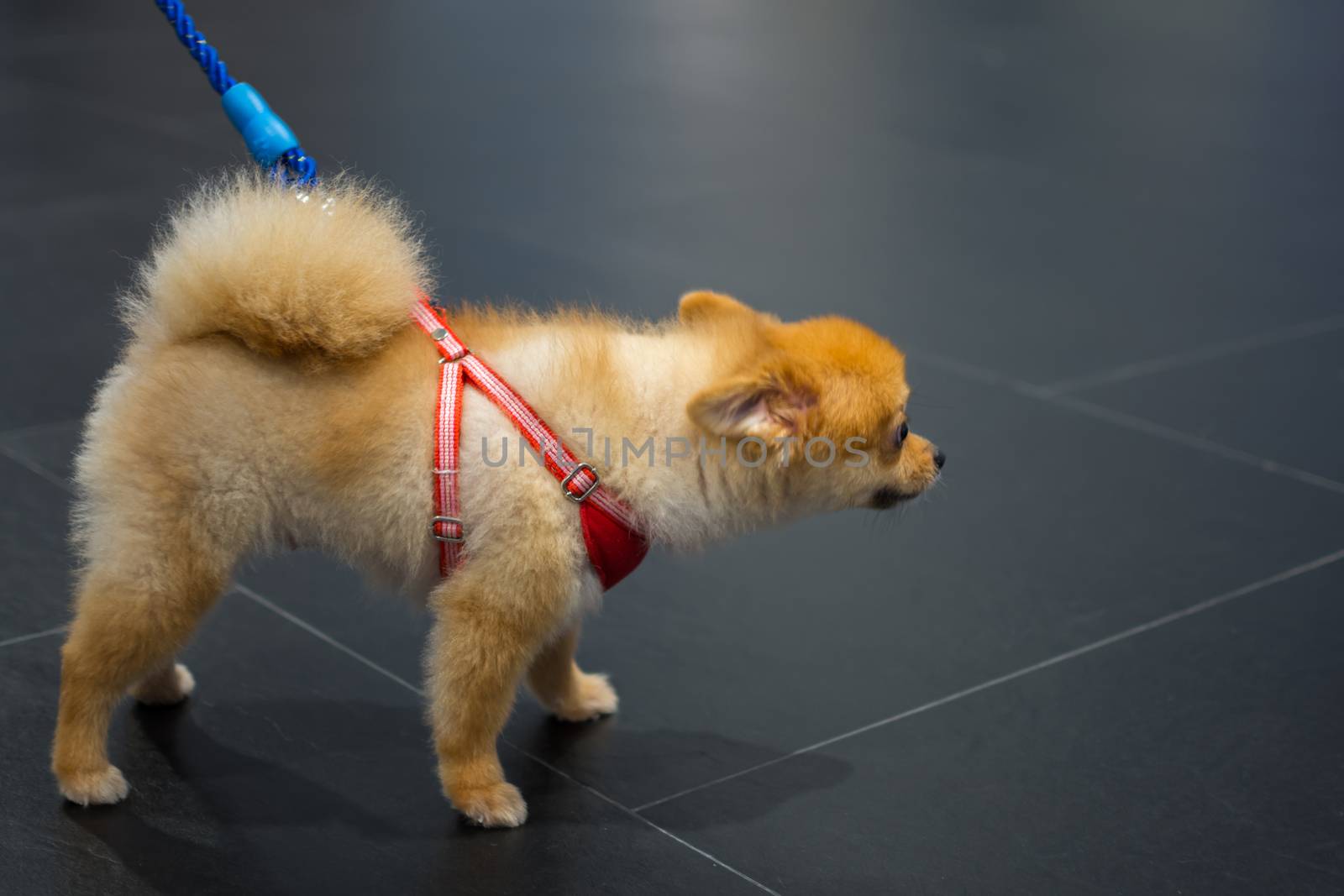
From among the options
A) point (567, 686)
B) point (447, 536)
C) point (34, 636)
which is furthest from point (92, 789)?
point (567, 686)

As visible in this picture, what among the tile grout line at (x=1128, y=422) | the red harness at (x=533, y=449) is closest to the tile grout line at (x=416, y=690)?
the red harness at (x=533, y=449)

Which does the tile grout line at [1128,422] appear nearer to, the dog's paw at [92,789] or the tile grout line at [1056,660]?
the tile grout line at [1056,660]

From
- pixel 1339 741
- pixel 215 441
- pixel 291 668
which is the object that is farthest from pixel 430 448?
pixel 1339 741

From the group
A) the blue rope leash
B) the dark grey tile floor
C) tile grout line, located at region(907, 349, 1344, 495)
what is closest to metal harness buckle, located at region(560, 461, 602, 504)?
the dark grey tile floor

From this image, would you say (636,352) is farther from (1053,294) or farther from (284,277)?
(1053,294)

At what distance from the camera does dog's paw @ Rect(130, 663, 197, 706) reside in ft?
9.36

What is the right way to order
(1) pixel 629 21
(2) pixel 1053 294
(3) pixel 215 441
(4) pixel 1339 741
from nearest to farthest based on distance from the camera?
(3) pixel 215 441
(4) pixel 1339 741
(2) pixel 1053 294
(1) pixel 629 21

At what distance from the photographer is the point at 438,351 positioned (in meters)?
2.48

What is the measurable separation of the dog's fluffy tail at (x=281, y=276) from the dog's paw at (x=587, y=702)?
879mm

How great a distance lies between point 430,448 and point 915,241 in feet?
13.0

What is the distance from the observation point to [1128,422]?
4.49 meters

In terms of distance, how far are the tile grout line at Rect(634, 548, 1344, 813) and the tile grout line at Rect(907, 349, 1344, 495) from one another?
0.46 m

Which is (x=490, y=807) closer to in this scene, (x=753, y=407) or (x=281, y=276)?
(x=753, y=407)

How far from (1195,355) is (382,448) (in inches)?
136
